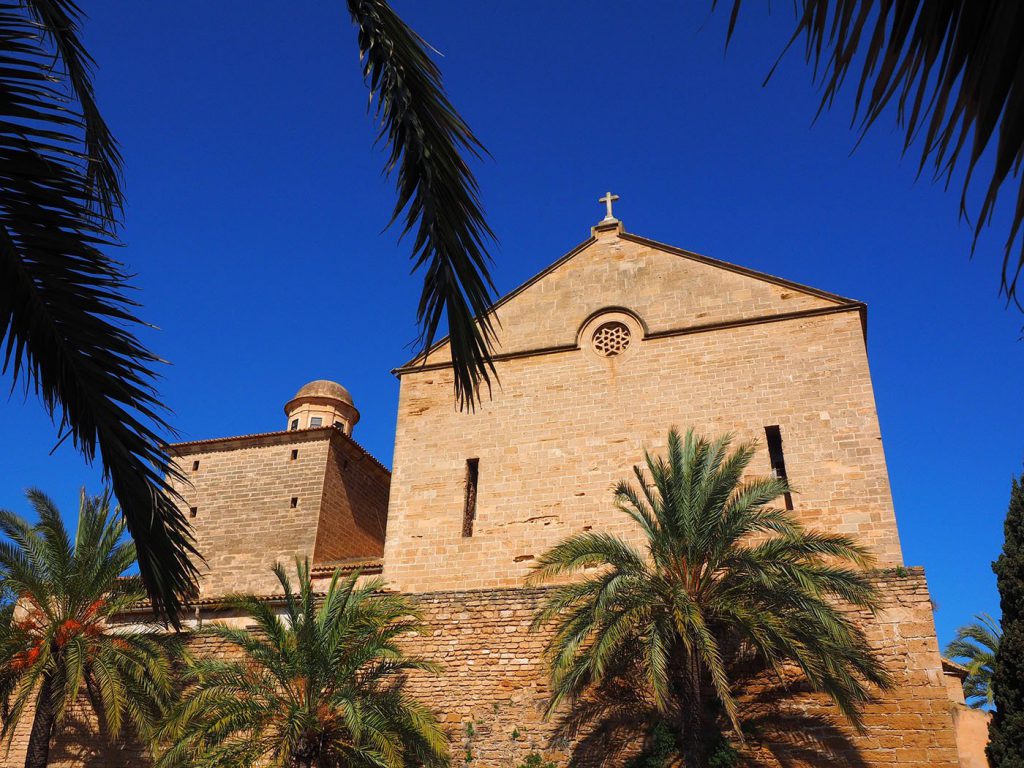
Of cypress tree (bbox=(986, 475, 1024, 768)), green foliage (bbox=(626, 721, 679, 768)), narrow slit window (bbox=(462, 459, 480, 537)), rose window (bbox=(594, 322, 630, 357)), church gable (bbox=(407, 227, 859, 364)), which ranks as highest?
church gable (bbox=(407, 227, 859, 364))

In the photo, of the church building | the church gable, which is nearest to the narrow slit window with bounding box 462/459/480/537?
the church building

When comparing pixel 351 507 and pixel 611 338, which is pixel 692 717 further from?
pixel 351 507

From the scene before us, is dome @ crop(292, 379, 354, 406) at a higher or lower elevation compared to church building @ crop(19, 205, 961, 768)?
higher

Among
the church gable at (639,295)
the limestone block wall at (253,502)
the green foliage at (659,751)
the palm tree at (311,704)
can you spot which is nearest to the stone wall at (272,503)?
the limestone block wall at (253,502)

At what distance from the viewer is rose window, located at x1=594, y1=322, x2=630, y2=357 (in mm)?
18016

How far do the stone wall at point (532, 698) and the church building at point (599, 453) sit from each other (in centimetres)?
3

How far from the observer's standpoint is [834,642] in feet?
38.7

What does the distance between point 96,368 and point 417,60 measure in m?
1.81

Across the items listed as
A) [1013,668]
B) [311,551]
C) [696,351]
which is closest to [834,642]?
[1013,668]

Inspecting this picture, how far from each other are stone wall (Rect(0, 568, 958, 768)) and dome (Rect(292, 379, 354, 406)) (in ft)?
42.6

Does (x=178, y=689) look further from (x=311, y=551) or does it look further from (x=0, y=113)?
(x=0, y=113)

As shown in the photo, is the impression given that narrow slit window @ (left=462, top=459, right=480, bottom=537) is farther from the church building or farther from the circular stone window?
the circular stone window

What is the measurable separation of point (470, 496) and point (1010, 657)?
987 cm

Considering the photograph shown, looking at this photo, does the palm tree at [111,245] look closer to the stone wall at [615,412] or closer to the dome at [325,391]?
the stone wall at [615,412]
